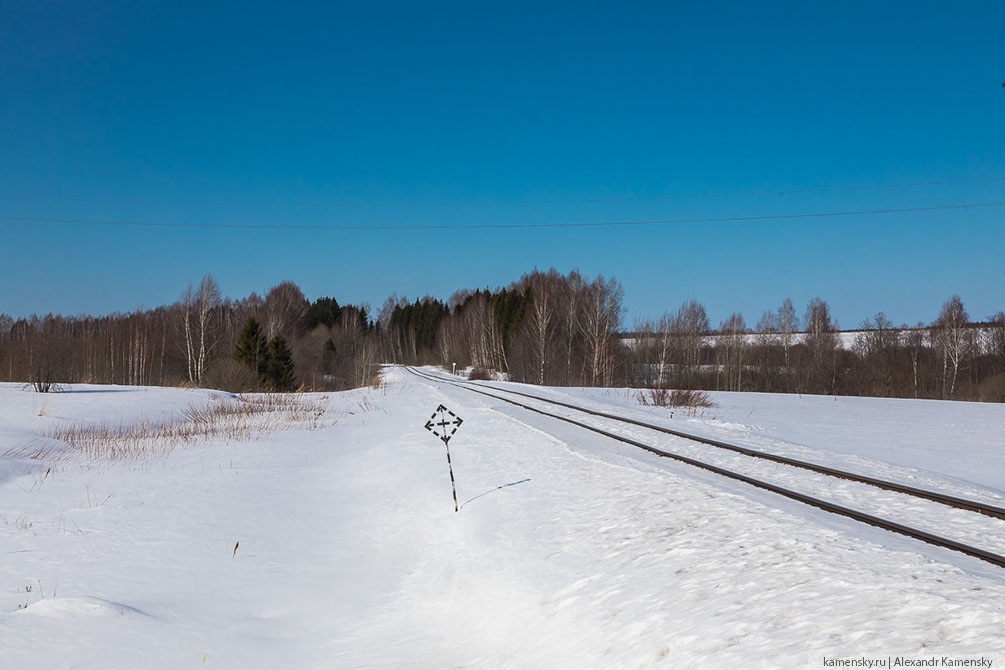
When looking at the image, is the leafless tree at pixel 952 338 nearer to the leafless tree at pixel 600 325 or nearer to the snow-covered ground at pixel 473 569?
the leafless tree at pixel 600 325

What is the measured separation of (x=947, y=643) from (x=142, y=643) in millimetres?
6824

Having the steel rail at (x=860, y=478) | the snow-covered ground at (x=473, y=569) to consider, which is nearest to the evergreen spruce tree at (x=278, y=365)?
the snow-covered ground at (x=473, y=569)

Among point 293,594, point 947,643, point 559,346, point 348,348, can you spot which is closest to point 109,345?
point 348,348

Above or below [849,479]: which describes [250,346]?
above

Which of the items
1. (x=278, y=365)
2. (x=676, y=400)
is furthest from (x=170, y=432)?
(x=278, y=365)

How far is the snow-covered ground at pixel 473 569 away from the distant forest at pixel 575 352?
29.9 meters

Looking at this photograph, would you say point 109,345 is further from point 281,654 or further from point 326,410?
point 281,654

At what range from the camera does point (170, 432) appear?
23.1 m

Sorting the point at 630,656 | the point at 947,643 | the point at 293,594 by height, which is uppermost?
the point at 947,643

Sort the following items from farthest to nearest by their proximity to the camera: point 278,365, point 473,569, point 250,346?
1. point 278,365
2. point 250,346
3. point 473,569

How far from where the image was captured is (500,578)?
313 inches

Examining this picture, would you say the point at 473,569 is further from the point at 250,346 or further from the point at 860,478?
the point at 250,346

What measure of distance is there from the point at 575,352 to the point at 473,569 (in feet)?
190

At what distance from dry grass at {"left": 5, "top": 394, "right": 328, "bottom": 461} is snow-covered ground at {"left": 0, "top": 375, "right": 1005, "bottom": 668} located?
174cm
